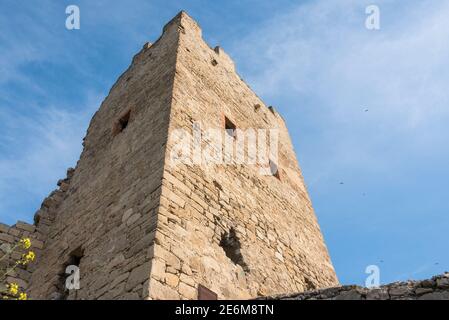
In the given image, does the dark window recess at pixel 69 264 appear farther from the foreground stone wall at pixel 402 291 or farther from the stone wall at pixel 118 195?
the foreground stone wall at pixel 402 291

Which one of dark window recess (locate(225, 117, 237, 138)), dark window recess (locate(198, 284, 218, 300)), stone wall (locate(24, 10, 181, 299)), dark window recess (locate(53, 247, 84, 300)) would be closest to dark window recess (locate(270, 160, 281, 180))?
dark window recess (locate(225, 117, 237, 138))

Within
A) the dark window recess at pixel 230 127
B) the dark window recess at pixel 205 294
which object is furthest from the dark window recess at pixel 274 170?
the dark window recess at pixel 205 294

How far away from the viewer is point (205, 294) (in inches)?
188

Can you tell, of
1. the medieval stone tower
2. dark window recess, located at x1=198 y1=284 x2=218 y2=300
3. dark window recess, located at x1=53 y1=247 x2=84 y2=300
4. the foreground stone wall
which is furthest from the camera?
dark window recess, located at x1=53 y1=247 x2=84 y2=300

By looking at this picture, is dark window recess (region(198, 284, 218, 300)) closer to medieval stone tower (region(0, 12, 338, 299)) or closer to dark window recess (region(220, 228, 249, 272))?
medieval stone tower (region(0, 12, 338, 299))

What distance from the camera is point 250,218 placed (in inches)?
260

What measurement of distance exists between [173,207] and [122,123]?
329 cm

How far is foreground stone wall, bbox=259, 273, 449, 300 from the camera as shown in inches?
143

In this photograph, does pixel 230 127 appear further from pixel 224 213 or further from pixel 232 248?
Result: pixel 232 248

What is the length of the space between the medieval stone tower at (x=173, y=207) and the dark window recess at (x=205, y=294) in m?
0.02

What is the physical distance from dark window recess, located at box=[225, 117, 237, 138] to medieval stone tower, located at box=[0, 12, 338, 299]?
0.09 ft

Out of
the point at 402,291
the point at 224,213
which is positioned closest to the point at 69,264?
the point at 224,213
